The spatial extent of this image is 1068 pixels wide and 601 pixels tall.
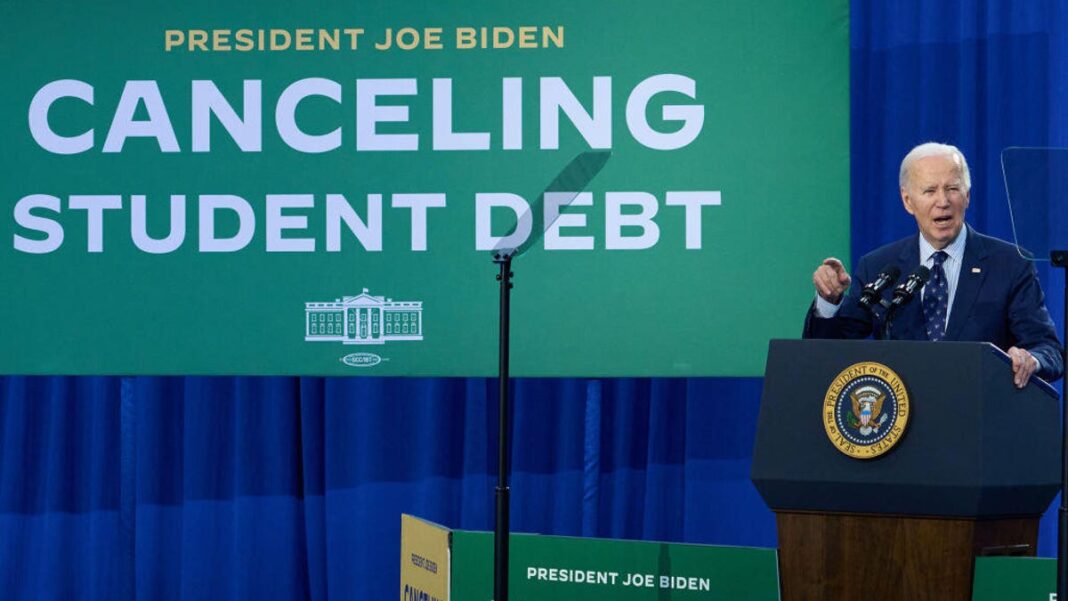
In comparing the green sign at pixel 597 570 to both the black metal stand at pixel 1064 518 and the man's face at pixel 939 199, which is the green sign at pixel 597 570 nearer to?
the black metal stand at pixel 1064 518

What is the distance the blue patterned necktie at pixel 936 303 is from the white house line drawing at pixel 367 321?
1.66 metres

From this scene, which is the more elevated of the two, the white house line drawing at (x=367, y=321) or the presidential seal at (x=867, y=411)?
the white house line drawing at (x=367, y=321)

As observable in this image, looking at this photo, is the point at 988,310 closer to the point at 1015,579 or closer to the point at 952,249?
the point at 952,249

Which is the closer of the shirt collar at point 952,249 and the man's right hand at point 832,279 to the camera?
the man's right hand at point 832,279

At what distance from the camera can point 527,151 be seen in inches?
152

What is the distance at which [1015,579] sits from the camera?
6.09ft

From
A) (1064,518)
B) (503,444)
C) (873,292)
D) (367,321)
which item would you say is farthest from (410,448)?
(1064,518)

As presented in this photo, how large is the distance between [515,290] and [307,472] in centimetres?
114

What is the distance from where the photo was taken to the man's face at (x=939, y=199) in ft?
8.94

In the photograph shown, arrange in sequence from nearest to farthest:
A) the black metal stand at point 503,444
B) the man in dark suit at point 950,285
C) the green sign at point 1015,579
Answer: the green sign at point 1015,579 < the black metal stand at point 503,444 < the man in dark suit at point 950,285

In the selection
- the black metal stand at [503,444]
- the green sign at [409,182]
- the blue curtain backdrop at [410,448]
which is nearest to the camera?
the black metal stand at [503,444]

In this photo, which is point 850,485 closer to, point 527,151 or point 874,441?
point 874,441

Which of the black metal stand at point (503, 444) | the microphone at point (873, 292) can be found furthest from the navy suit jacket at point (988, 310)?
the black metal stand at point (503, 444)

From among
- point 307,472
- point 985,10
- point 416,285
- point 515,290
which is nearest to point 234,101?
point 416,285
